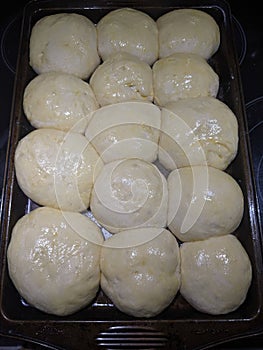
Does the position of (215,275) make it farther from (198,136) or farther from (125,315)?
(198,136)

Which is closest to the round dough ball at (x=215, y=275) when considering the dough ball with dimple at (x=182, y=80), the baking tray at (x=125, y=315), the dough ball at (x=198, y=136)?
the baking tray at (x=125, y=315)

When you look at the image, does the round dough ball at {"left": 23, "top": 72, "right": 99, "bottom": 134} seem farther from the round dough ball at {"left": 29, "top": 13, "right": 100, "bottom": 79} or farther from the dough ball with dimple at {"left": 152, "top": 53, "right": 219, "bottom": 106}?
the dough ball with dimple at {"left": 152, "top": 53, "right": 219, "bottom": 106}

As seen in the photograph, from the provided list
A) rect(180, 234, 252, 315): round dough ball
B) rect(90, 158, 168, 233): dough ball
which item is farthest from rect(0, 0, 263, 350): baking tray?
rect(90, 158, 168, 233): dough ball

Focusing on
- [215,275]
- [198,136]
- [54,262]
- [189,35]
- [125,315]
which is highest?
[189,35]

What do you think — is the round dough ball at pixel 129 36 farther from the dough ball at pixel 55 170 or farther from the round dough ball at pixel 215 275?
the round dough ball at pixel 215 275

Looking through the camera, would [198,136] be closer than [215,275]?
No

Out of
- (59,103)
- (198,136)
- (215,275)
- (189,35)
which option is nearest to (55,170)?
(59,103)

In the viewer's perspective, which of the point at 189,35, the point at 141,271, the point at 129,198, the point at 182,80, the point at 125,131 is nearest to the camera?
the point at 141,271
